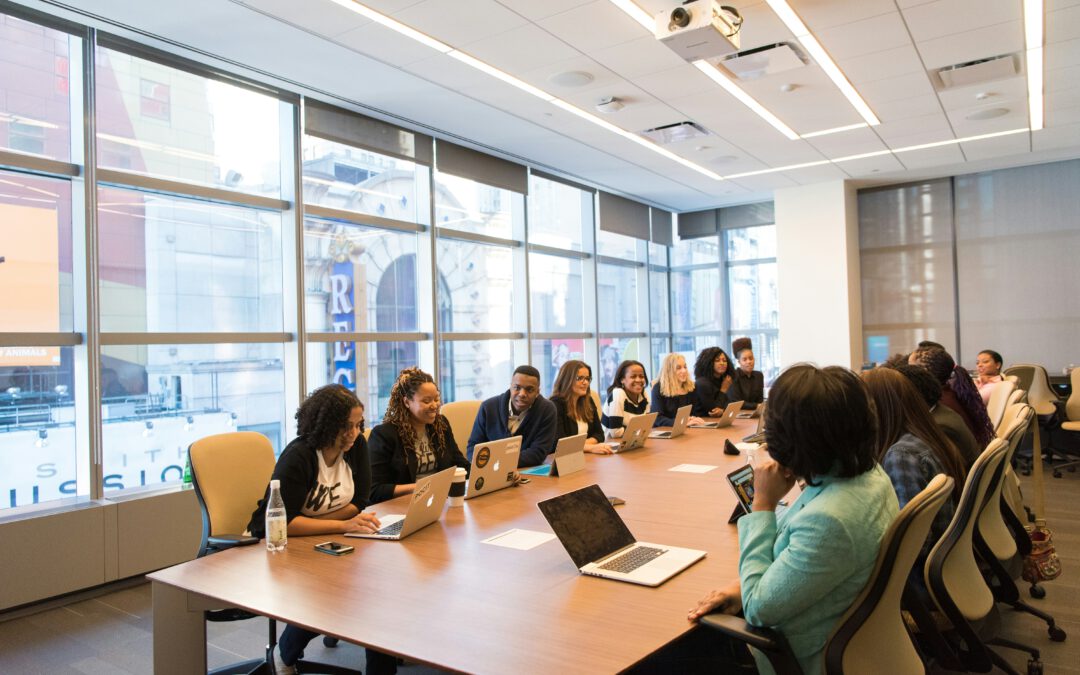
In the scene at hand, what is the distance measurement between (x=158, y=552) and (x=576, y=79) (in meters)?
4.08

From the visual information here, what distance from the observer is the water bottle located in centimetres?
249

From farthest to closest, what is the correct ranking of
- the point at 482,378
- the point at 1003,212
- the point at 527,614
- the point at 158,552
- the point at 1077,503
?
the point at 1003,212 → the point at 482,378 → the point at 1077,503 → the point at 158,552 → the point at 527,614

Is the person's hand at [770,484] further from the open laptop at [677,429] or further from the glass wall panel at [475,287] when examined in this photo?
the glass wall panel at [475,287]

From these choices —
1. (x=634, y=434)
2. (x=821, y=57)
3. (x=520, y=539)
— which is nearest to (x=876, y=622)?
(x=520, y=539)

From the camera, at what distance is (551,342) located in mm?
8383

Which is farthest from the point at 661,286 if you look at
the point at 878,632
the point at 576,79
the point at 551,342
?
the point at 878,632

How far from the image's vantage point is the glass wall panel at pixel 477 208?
22.6 ft

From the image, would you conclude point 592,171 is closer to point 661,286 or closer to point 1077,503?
point 661,286

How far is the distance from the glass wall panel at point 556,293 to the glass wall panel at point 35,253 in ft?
14.8

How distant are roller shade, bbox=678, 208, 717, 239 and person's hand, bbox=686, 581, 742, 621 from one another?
9228mm

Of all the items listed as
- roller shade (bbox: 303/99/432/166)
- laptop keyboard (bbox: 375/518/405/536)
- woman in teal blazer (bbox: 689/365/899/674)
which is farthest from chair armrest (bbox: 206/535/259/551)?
roller shade (bbox: 303/99/432/166)

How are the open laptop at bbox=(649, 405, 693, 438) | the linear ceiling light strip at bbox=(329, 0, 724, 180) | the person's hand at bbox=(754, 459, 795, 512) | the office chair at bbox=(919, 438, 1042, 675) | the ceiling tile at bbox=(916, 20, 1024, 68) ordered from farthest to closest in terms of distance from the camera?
the open laptop at bbox=(649, 405, 693, 438) < the ceiling tile at bbox=(916, 20, 1024, 68) < the linear ceiling light strip at bbox=(329, 0, 724, 180) < the office chair at bbox=(919, 438, 1042, 675) < the person's hand at bbox=(754, 459, 795, 512)

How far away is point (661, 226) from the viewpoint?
10453 mm

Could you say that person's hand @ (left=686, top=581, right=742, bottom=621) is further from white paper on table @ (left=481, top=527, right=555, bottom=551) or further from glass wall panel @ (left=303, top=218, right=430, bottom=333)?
glass wall panel @ (left=303, top=218, right=430, bottom=333)
